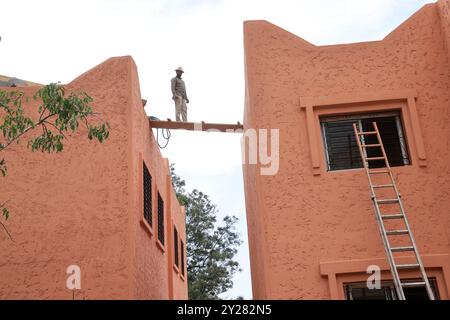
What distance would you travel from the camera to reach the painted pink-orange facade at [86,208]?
8.35 m

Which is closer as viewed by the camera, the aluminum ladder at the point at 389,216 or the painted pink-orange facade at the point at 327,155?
the aluminum ladder at the point at 389,216

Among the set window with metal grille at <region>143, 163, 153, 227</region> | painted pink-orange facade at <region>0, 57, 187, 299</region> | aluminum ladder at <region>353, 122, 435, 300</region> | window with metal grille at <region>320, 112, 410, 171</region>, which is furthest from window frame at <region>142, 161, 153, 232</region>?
aluminum ladder at <region>353, 122, 435, 300</region>

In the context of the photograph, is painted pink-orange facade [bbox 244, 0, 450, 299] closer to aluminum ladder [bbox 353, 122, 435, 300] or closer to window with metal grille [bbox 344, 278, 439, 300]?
window with metal grille [bbox 344, 278, 439, 300]

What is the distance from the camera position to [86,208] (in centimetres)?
873

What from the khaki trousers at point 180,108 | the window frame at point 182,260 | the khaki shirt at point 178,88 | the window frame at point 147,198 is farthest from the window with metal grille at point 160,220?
the window frame at point 182,260

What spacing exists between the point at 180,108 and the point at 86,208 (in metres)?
4.89

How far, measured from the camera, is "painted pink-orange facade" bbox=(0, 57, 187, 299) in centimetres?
835

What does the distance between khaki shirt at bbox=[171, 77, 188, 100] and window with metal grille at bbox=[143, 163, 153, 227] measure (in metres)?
2.76

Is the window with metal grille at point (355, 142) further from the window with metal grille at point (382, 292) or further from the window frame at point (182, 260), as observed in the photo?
the window frame at point (182, 260)

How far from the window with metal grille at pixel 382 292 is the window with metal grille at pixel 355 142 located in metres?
1.80

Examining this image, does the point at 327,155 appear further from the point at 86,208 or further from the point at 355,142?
the point at 86,208

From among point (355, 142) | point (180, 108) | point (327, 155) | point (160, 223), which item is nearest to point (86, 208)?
point (327, 155)
